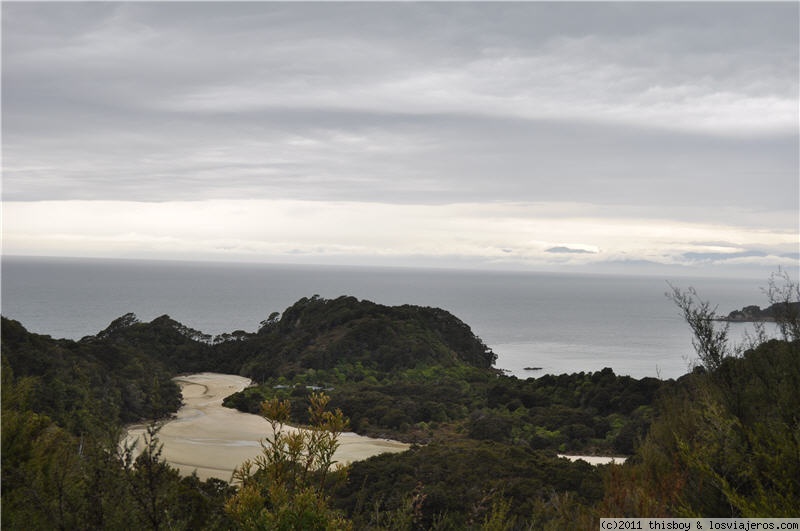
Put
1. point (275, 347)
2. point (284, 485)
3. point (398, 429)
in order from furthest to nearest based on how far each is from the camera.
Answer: point (275, 347)
point (398, 429)
point (284, 485)

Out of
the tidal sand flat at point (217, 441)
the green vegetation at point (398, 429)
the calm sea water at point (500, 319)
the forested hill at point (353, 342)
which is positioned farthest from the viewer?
the calm sea water at point (500, 319)

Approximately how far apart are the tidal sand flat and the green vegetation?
821mm

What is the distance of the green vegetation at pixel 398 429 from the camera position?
4.40m

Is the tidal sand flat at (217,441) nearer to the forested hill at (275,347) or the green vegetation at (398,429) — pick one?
the green vegetation at (398,429)

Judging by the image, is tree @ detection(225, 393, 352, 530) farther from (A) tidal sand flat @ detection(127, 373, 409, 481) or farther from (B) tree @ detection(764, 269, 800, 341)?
(A) tidal sand flat @ detection(127, 373, 409, 481)

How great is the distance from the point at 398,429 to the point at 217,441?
641 cm

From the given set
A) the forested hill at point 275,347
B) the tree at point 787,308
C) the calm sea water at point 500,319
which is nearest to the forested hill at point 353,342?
the forested hill at point 275,347

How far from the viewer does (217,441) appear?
1928cm

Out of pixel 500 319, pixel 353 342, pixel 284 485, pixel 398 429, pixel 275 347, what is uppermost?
pixel 284 485

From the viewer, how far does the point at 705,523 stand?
5.53 meters

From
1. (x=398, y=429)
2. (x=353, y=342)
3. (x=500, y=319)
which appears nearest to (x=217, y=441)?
(x=398, y=429)

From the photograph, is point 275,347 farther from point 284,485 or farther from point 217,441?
point 284,485

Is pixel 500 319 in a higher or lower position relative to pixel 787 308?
lower

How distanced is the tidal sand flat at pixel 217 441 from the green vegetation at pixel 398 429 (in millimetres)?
821
